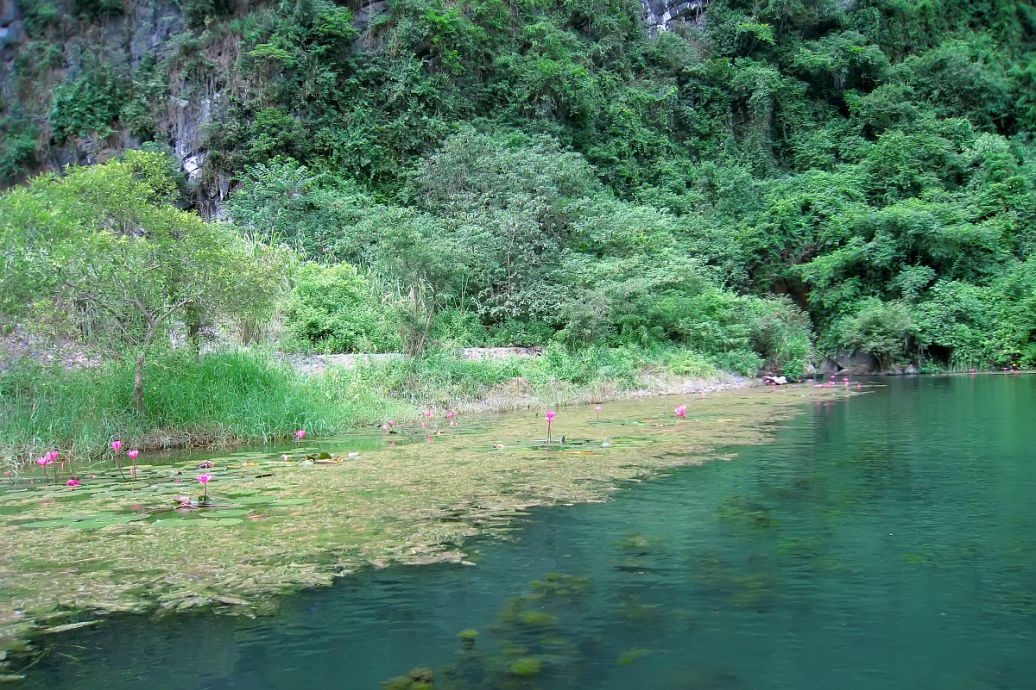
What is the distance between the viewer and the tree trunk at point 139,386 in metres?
10.1

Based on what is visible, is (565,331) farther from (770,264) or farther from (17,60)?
(17,60)

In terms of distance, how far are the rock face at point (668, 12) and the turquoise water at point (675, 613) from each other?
35.0 meters

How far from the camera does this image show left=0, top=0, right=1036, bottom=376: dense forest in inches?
815

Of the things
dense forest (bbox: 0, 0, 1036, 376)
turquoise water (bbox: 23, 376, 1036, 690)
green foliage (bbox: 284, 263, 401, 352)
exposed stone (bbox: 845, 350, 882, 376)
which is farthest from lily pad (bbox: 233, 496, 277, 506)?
exposed stone (bbox: 845, 350, 882, 376)

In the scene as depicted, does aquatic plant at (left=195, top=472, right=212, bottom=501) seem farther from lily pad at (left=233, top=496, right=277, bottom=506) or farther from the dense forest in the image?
the dense forest

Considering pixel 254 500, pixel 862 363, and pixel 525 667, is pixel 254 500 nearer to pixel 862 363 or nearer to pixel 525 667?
pixel 525 667

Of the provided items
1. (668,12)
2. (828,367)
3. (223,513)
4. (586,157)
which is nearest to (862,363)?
(828,367)

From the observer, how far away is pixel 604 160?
31312 mm

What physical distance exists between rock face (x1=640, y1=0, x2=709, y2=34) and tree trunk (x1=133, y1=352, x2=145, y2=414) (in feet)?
107

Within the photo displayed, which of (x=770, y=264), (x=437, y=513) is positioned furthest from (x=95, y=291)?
(x=770, y=264)

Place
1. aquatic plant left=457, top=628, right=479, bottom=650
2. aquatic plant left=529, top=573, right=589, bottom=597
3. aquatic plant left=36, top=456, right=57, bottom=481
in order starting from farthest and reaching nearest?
aquatic plant left=36, top=456, right=57, bottom=481
aquatic plant left=529, top=573, right=589, bottom=597
aquatic plant left=457, top=628, right=479, bottom=650

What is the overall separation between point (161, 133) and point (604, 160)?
641 inches

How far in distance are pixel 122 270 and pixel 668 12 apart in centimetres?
3435

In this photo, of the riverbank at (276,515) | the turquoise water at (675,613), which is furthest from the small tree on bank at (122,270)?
the turquoise water at (675,613)
